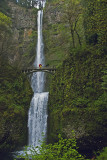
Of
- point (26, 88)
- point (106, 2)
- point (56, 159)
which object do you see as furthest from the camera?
point (26, 88)

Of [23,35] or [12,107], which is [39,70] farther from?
[23,35]

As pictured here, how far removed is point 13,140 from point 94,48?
47.7 feet

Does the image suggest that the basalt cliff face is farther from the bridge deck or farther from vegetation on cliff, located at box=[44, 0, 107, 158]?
vegetation on cliff, located at box=[44, 0, 107, 158]

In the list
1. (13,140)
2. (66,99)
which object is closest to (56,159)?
(66,99)

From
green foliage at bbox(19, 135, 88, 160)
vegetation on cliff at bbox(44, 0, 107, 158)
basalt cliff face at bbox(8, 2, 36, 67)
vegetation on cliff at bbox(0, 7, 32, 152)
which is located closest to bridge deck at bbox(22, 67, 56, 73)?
vegetation on cliff at bbox(0, 7, 32, 152)

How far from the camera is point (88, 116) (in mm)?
17188

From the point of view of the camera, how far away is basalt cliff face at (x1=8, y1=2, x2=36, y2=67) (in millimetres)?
46081

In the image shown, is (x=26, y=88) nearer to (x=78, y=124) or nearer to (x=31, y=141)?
(x=31, y=141)

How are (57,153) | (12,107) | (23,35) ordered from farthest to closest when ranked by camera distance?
(23,35) < (12,107) < (57,153)

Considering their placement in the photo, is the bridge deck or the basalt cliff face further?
the basalt cliff face

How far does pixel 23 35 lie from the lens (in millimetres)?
53375

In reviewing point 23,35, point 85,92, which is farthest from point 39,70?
point 23,35

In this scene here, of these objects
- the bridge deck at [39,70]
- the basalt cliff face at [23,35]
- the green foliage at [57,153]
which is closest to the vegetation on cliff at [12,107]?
the bridge deck at [39,70]

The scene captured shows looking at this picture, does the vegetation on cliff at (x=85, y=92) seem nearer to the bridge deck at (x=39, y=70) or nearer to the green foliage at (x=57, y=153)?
the green foliage at (x=57, y=153)
